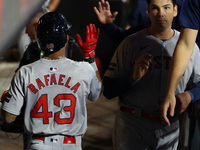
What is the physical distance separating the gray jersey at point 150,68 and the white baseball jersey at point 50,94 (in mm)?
382

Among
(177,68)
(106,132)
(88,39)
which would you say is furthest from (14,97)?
(106,132)

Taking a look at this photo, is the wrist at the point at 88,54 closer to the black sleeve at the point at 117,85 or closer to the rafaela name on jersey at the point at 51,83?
the black sleeve at the point at 117,85

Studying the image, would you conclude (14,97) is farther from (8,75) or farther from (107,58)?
(8,75)

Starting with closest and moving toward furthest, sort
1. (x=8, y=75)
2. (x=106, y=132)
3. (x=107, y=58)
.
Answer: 1. (x=106, y=132)
2. (x=107, y=58)
3. (x=8, y=75)

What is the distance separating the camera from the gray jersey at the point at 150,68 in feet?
11.4

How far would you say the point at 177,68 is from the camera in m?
3.16

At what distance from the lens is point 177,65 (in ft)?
10.4

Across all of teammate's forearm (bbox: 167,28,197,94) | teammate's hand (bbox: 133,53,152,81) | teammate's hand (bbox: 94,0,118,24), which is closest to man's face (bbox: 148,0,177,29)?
teammate's forearm (bbox: 167,28,197,94)

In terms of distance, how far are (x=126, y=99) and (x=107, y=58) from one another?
3726 millimetres

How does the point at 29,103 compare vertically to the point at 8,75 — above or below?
above

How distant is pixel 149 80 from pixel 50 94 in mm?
762

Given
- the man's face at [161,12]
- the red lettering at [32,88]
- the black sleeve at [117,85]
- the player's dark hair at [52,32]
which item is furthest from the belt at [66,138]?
the man's face at [161,12]

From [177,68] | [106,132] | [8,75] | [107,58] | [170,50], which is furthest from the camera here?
[8,75]

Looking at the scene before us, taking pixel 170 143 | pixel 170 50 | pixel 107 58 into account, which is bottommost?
pixel 107 58
